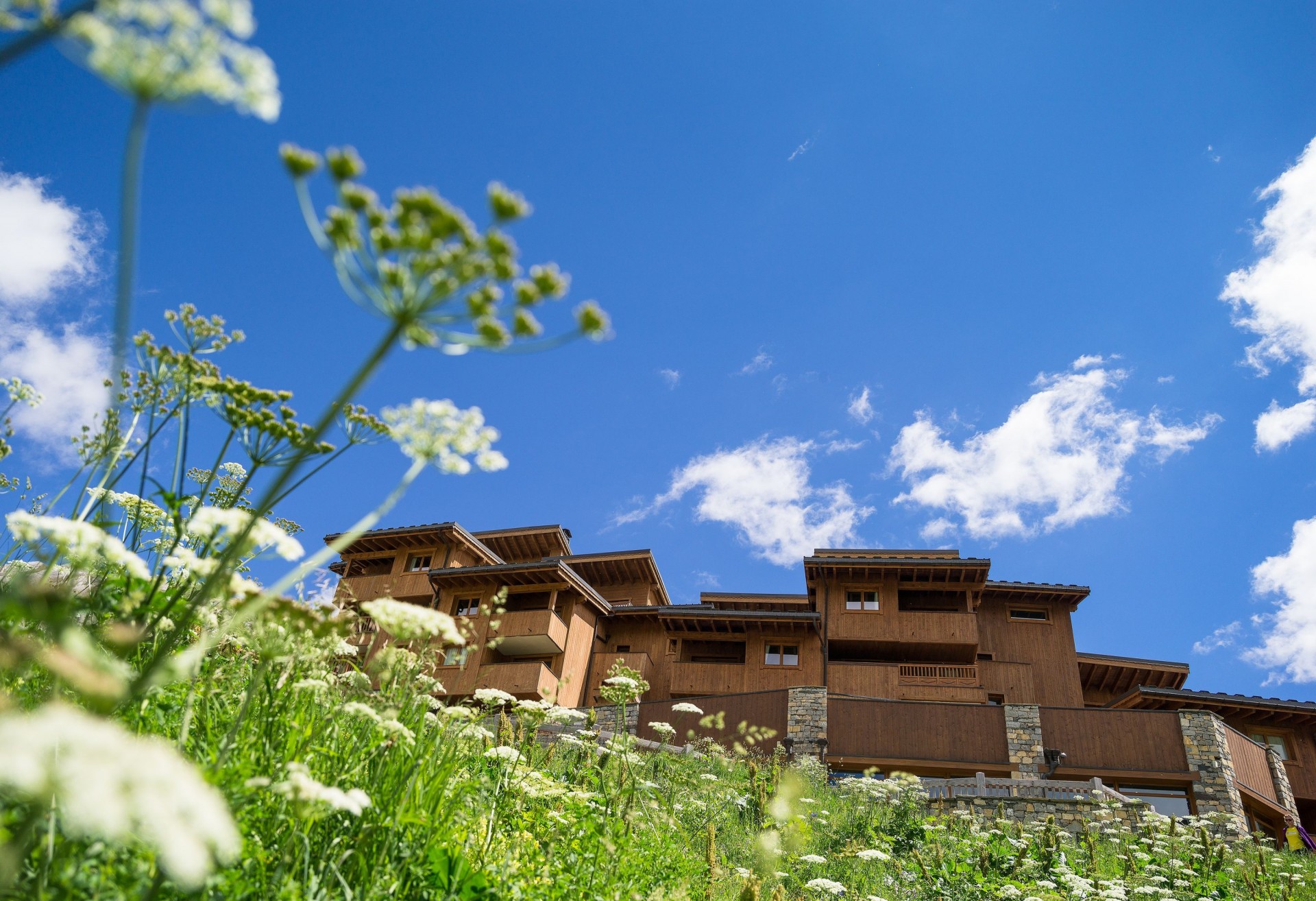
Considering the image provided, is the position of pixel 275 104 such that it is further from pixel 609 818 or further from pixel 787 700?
pixel 787 700

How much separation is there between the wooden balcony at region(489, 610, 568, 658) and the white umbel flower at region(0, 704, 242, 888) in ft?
94.5

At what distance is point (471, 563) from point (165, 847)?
129 ft

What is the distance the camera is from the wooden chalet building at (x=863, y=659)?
73.9 ft

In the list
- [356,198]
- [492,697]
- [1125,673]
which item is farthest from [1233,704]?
[356,198]

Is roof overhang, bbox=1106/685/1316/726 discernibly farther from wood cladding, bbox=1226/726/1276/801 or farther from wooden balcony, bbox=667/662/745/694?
wooden balcony, bbox=667/662/745/694

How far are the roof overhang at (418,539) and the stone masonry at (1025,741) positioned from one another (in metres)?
24.9

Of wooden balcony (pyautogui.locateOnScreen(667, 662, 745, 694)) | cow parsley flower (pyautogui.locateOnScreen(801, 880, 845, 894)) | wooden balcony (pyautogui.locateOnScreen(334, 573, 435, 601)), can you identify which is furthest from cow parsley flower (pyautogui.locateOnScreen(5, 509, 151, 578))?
wooden balcony (pyautogui.locateOnScreen(334, 573, 435, 601))

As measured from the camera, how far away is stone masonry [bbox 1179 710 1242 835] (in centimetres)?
2002

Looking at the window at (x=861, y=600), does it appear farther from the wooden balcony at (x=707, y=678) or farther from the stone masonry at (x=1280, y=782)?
the stone masonry at (x=1280, y=782)

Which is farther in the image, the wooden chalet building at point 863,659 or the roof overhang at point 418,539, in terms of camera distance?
the roof overhang at point 418,539

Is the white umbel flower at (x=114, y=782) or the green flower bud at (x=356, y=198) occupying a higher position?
the green flower bud at (x=356, y=198)

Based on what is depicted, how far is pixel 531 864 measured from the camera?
523cm

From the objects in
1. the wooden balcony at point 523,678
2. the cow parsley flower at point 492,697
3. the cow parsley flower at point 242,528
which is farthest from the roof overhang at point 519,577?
the cow parsley flower at point 242,528

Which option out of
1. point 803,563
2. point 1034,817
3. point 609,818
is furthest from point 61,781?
point 803,563
